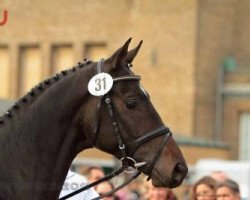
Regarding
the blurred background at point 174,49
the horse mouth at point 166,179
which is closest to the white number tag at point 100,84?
the horse mouth at point 166,179

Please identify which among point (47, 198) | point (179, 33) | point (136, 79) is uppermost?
point (179, 33)

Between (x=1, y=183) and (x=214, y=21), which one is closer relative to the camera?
(x=1, y=183)

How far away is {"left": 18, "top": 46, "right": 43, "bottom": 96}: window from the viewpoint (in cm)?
4097

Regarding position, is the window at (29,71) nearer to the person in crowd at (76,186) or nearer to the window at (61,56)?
the window at (61,56)

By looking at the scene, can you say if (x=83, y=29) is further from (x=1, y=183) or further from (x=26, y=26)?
(x=1, y=183)

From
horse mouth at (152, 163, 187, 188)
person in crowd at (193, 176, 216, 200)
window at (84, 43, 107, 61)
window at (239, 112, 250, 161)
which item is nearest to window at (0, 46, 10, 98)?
window at (84, 43, 107, 61)

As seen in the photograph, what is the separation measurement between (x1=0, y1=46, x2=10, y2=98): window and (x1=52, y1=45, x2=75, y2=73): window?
240 cm

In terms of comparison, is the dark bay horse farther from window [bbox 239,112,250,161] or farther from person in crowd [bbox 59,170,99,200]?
window [bbox 239,112,250,161]

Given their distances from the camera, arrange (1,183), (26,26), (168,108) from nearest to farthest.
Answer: (1,183), (168,108), (26,26)

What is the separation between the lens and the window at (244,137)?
125 feet

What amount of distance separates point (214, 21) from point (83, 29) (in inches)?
232

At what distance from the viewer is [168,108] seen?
1501 inches

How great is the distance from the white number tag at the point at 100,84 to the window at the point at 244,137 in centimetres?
3360

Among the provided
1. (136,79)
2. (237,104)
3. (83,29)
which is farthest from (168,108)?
(136,79)
